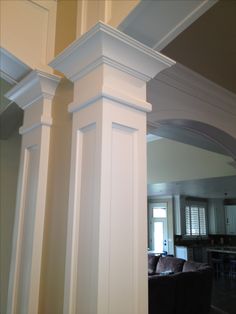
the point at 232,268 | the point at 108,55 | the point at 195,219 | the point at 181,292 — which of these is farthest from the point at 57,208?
the point at 195,219

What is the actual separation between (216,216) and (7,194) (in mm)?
11680

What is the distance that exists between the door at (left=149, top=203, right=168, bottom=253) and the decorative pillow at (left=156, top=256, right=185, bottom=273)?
367 centimetres

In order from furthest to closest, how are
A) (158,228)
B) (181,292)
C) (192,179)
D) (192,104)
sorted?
(158,228) < (192,179) < (181,292) < (192,104)

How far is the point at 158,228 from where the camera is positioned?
11.2 m

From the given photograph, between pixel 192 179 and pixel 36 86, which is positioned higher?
pixel 192 179

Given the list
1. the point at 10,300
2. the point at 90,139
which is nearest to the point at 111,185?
the point at 90,139

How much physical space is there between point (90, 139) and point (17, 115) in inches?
35.6

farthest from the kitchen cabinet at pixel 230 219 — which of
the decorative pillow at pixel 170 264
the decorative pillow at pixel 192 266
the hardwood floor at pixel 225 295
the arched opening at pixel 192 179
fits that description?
the decorative pillow at pixel 192 266

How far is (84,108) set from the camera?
3.68ft

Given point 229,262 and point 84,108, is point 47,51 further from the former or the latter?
point 229,262

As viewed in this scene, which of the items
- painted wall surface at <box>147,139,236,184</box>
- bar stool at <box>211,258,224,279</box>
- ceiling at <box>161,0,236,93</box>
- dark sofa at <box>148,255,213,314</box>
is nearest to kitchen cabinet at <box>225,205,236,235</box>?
bar stool at <box>211,258,224,279</box>

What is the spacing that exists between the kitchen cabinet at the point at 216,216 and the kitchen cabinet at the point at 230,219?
0.15 m

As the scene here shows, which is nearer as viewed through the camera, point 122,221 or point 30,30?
point 122,221

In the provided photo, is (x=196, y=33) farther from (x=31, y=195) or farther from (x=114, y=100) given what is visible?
(x=31, y=195)
